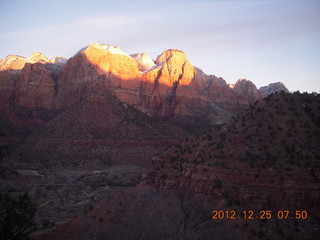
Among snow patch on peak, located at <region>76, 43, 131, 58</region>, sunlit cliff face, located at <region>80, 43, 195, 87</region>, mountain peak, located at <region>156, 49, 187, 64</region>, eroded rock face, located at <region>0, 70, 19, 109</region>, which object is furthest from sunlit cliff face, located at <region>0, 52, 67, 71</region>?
mountain peak, located at <region>156, 49, 187, 64</region>

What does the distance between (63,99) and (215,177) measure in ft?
219

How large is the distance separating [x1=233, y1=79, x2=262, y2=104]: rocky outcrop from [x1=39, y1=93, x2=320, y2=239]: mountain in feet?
295

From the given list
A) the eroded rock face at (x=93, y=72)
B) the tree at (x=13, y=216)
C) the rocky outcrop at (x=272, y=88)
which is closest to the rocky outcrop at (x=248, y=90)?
the rocky outcrop at (x=272, y=88)

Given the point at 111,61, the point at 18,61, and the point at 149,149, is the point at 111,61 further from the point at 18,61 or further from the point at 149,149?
the point at 18,61

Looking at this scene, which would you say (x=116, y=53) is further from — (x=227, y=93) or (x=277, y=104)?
(x=277, y=104)

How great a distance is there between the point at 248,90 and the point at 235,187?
335ft

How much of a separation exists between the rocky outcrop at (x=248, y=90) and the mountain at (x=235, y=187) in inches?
3543

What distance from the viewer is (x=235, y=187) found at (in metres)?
20.9

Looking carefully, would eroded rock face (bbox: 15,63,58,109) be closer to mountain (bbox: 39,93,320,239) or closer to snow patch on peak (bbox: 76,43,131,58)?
snow patch on peak (bbox: 76,43,131,58)

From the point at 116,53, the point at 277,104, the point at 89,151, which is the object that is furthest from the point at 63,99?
the point at 277,104

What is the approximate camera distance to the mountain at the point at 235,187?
19172 millimetres

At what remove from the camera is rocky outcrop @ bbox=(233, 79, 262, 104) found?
116188mm

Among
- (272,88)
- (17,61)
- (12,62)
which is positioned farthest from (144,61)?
(272,88)

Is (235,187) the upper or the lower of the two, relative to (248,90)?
lower
